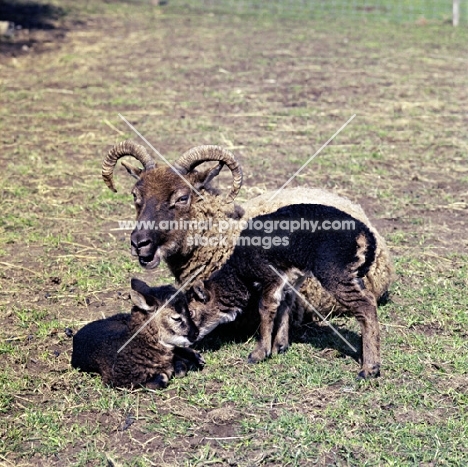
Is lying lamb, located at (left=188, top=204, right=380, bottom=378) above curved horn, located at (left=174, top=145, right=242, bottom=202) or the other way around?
the other way around

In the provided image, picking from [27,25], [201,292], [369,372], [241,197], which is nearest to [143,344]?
[201,292]

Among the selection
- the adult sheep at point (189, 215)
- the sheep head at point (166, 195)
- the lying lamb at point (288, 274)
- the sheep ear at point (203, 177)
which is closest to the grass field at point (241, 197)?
the lying lamb at point (288, 274)

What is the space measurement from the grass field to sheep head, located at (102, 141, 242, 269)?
2.92 ft

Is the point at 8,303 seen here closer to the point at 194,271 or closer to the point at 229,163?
the point at 194,271

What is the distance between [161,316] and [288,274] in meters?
1.06

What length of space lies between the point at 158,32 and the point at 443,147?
11.2 metres

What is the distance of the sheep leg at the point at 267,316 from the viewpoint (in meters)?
6.00

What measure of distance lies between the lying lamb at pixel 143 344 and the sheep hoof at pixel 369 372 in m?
1.25

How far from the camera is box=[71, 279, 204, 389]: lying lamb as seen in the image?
5.58m

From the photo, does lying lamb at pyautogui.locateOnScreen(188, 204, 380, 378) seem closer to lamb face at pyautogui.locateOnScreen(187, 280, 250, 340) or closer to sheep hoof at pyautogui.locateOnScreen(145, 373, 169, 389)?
lamb face at pyautogui.locateOnScreen(187, 280, 250, 340)

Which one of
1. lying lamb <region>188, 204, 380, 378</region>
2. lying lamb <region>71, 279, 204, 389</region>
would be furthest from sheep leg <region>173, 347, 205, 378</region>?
lying lamb <region>188, 204, 380, 378</region>

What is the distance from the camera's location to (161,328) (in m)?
5.76

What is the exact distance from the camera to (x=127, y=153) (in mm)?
6727

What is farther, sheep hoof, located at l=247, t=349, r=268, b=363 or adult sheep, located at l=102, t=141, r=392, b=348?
adult sheep, located at l=102, t=141, r=392, b=348
